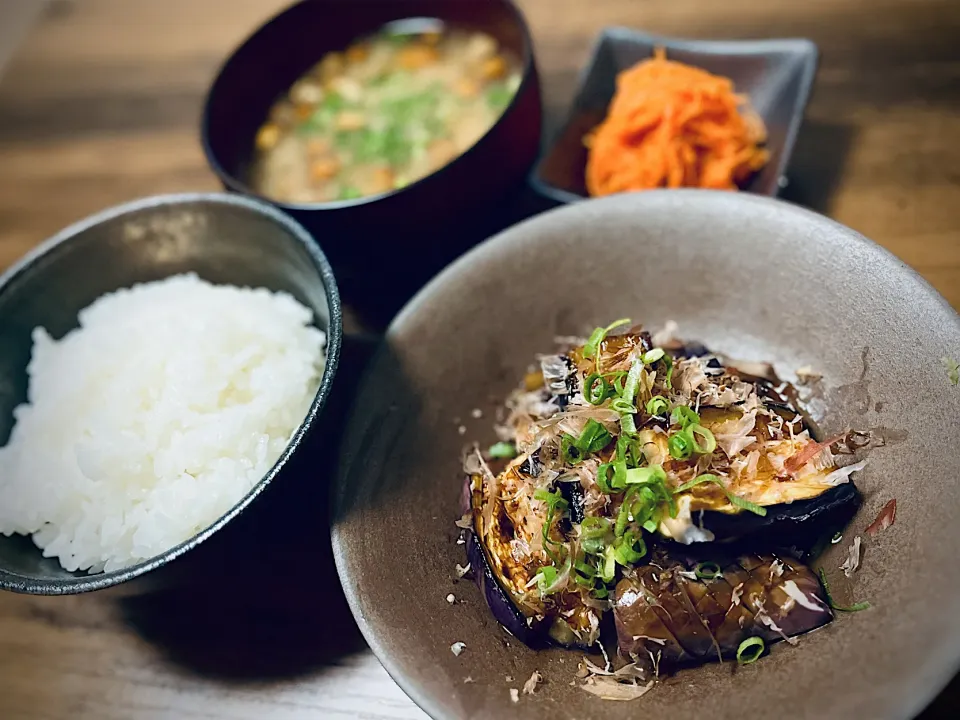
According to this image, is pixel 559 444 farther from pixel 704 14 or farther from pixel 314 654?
pixel 704 14

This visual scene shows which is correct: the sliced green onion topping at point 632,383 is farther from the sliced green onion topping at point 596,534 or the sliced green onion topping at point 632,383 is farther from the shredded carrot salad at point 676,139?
the shredded carrot salad at point 676,139

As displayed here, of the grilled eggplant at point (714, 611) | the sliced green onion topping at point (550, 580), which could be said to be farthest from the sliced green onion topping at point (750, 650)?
the sliced green onion topping at point (550, 580)

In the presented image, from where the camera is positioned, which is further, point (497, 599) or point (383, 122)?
point (383, 122)

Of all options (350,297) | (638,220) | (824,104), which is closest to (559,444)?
(638,220)

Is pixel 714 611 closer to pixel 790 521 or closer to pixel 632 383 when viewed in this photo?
pixel 790 521

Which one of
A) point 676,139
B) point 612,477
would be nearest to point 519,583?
point 612,477

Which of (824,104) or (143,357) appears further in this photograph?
(824,104)

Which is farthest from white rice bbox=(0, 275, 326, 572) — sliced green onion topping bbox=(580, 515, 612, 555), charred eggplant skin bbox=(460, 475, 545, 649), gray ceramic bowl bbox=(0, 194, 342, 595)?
sliced green onion topping bbox=(580, 515, 612, 555)
